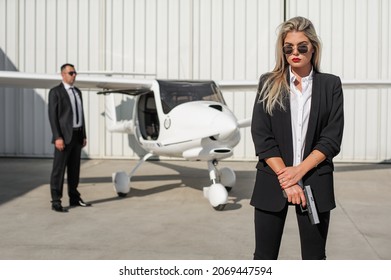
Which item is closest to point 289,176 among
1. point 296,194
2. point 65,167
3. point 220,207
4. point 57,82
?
point 296,194

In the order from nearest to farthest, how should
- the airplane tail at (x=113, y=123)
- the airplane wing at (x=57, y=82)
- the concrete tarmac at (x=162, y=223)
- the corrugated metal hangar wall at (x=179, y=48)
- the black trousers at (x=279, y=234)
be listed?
the black trousers at (x=279, y=234), the concrete tarmac at (x=162, y=223), the airplane wing at (x=57, y=82), the airplane tail at (x=113, y=123), the corrugated metal hangar wall at (x=179, y=48)

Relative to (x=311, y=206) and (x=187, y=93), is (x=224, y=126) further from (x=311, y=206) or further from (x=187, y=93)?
(x=311, y=206)

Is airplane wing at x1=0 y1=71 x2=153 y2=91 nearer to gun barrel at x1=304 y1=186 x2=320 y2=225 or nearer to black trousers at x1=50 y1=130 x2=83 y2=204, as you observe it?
black trousers at x1=50 y1=130 x2=83 y2=204

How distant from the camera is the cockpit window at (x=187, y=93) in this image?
7062 millimetres

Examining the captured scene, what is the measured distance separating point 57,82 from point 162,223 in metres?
3.60

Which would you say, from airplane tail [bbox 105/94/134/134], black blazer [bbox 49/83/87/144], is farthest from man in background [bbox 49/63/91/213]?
airplane tail [bbox 105/94/134/134]

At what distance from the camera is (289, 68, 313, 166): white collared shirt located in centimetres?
213

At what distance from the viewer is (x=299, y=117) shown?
2.13 meters

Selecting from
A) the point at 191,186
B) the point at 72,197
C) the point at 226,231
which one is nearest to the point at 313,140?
the point at 226,231

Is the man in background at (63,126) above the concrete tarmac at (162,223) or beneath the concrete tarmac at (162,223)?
above

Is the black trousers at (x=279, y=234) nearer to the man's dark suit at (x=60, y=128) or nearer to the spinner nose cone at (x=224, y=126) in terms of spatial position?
the spinner nose cone at (x=224, y=126)

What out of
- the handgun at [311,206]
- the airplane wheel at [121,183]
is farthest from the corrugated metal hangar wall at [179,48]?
the handgun at [311,206]

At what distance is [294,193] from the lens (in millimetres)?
2057

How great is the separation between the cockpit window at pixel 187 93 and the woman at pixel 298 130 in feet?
15.9
